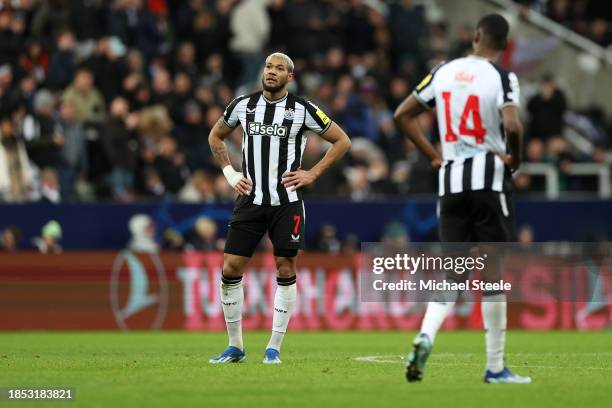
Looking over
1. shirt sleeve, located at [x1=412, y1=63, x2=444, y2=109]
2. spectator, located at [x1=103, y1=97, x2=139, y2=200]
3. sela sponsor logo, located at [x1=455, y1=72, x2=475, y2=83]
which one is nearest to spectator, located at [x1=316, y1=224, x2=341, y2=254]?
spectator, located at [x1=103, y1=97, x2=139, y2=200]

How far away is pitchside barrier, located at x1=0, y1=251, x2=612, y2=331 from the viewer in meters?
19.2

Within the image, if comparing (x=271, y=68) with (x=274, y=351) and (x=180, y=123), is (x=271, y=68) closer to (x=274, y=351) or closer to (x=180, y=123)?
(x=274, y=351)

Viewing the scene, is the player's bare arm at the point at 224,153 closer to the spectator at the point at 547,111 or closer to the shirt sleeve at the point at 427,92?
the shirt sleeve at the point at 427,92

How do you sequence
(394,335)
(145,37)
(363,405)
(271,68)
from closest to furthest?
1. (363,405)
2. (271,68)
3. (394,335)
4. (145,37)

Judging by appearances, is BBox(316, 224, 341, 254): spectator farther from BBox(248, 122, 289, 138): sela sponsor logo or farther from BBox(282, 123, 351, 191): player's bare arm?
BBox(248, 122, 289, 138): sela sponsor logo

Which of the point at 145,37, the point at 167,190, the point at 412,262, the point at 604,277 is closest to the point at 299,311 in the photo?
the point at 412,262

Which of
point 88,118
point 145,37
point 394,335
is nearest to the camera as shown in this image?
point 394,335

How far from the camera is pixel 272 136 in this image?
11219 mm

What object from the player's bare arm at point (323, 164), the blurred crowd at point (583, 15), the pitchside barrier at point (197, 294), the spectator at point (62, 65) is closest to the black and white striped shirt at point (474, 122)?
the player's bare arm at point (323, 164)

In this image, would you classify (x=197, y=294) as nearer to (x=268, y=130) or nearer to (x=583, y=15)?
(x=268, y=130)

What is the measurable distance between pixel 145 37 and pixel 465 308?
24.5ft

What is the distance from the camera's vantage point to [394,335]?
17.8 meters

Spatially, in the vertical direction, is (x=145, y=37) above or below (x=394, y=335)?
above

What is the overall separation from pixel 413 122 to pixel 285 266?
2.08 m
